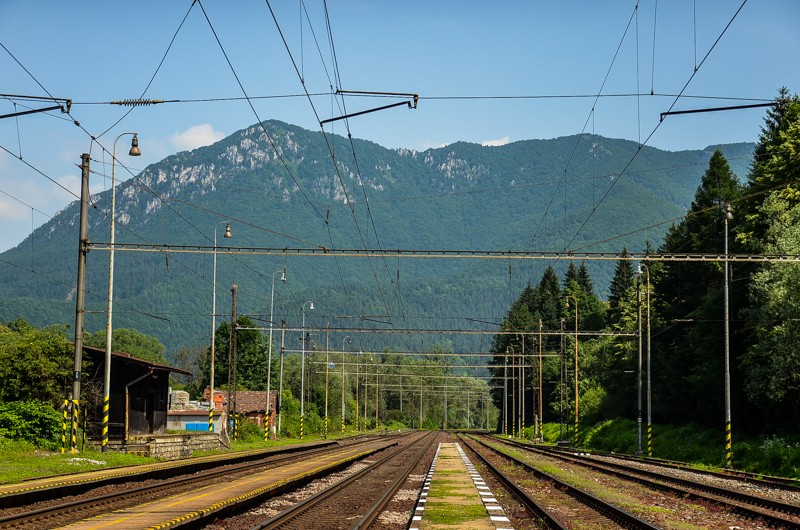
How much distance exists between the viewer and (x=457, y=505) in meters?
23.8

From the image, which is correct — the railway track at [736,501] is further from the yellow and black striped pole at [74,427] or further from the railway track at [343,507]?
the yellow and black striped pole at [74,427]

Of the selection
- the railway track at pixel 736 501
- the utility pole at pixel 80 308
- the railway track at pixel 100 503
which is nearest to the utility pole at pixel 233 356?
the utility pole at pixel 80 308

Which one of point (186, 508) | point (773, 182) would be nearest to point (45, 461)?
point (186, 508)

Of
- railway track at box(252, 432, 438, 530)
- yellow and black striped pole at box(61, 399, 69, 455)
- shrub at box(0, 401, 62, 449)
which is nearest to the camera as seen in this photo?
railway track at box(252, 432, 438, 530)

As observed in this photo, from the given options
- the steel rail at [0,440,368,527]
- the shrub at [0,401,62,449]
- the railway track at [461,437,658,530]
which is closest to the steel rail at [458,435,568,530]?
the railway track at [461,437,658,530]

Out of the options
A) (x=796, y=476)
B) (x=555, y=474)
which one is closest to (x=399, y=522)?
(x=555, y=474)

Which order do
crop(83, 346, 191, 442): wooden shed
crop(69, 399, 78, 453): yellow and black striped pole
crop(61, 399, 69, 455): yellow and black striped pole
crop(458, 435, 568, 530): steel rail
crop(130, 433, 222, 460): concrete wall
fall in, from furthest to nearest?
crop(83, 346, 191, 442): wooden shed, crop(130, 433, 222, 460): concrete wall, crop(61, 399, 69, 455): yellow and black striped pole, crop(69, 399, 78, 453): yellow and black striped pole, crop(458, 435, 568, 530): steel rail

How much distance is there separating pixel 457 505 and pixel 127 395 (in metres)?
37.0

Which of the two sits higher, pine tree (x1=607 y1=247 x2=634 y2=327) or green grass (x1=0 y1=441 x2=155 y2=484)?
pine tree (x1=607 y1=247 x2=634 y2=327)

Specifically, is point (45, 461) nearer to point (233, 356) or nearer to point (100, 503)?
point (100, 503)

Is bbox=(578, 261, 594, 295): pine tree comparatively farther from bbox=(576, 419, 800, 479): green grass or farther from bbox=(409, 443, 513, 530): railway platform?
bbox=(409, 443, 513, 530): railway platform

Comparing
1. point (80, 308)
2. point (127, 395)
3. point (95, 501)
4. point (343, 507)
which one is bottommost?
point (343, 507)

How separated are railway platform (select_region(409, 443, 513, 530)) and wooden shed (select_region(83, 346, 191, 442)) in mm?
23030

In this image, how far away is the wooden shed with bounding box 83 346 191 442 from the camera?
173ft
